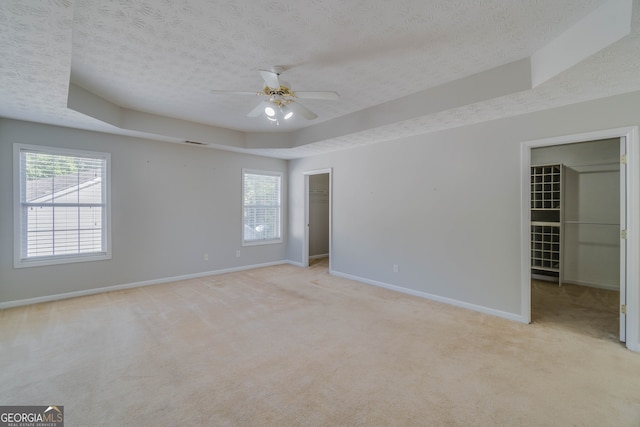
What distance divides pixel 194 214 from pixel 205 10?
4044 mm

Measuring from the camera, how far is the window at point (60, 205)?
3.84 metres

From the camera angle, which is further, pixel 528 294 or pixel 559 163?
pixel 559 163

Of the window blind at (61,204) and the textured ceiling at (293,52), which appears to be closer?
the textured ceiling at (293,52)

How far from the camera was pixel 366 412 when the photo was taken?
73.4 inches

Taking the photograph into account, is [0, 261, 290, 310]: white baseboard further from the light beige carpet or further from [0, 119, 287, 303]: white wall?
the light beige carpet

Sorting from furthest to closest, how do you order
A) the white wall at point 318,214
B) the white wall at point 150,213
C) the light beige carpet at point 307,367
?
the white wall at point 318,214 < the white wall at point 150,213 < the light beige carpet at point 307,367

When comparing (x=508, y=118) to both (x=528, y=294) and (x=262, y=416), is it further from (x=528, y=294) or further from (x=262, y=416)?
(x=262, y=416)

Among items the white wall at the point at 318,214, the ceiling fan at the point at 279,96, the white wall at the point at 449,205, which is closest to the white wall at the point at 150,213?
the white wall at the point at 318,214

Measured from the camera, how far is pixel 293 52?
2521 mm

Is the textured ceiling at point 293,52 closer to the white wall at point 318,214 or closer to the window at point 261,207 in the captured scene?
the window at point 261,207

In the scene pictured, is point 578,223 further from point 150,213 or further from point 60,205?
point 60,205

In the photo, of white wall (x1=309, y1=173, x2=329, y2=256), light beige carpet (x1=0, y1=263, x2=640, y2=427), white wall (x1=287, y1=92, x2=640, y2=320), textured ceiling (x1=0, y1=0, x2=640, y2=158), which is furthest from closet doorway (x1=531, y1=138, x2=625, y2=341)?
white wall (x1=309, y1=173, x2=329, y2=256)

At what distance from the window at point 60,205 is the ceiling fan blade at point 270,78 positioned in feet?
11.4

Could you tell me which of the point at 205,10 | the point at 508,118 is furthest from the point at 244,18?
the point at 508,118
